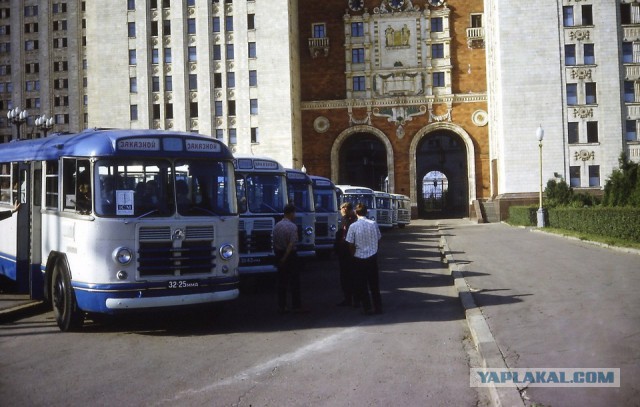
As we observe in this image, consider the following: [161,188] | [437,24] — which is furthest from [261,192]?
[437,24]

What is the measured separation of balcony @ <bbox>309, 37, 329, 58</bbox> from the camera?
5578cm

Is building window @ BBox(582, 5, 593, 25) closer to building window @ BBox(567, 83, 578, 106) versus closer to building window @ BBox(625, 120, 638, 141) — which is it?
building window @ BBox(567, 83, 578, 106)

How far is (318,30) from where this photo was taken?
5650cm

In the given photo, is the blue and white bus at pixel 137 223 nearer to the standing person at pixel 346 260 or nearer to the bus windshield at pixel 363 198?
the standing person at pixel 346 260

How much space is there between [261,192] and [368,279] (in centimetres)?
486

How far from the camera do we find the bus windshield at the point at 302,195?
61.8 feet

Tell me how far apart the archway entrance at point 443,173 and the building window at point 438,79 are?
3863 mm

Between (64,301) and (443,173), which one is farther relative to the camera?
(443,173)

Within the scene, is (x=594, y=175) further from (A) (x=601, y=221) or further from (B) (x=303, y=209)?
(B) (x=303, y=209)

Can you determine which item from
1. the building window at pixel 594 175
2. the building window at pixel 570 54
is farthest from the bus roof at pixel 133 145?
the building window at pixel 570 54

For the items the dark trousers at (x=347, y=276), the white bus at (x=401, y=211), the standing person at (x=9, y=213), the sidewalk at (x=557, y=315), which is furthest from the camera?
the white bus at (x=401, y=211)

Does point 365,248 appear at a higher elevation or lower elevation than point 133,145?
lower

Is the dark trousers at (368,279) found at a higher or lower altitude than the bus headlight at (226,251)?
lower

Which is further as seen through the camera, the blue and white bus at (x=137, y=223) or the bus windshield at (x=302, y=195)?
the bus windshield at (x=302, y=195)
